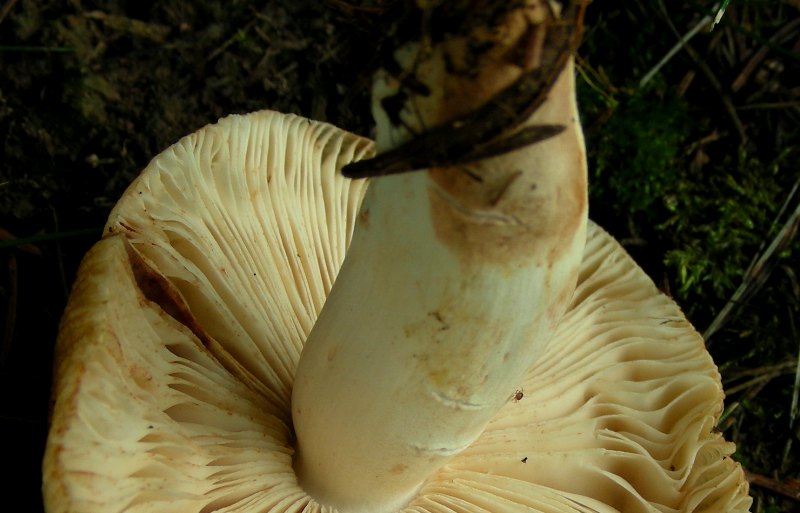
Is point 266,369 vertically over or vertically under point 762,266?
over

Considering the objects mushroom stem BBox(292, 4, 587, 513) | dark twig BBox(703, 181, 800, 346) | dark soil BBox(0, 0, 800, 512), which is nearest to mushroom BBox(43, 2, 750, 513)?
mushroom stem BBox(292, 4, 587, 513)

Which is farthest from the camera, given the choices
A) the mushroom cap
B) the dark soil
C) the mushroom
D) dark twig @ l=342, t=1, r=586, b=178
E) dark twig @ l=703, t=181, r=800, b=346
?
dark twig @ l=703, t=181, r=800, b=346

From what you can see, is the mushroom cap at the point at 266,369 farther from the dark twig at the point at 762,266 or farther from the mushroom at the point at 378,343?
the dark twig at the point at 762,266

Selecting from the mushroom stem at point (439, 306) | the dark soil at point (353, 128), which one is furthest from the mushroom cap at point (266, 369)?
the dark soil at point (353, 128)

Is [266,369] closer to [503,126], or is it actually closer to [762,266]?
[503,126]

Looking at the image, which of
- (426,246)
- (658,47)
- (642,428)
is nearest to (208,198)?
(426,246)

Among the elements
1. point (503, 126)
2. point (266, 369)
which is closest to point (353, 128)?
point (266, 369)

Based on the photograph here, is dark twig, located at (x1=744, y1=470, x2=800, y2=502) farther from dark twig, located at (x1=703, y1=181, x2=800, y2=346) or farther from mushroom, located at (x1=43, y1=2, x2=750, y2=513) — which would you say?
mushroom, located at (x1=43, y1=2, x2=750, y2=513)
